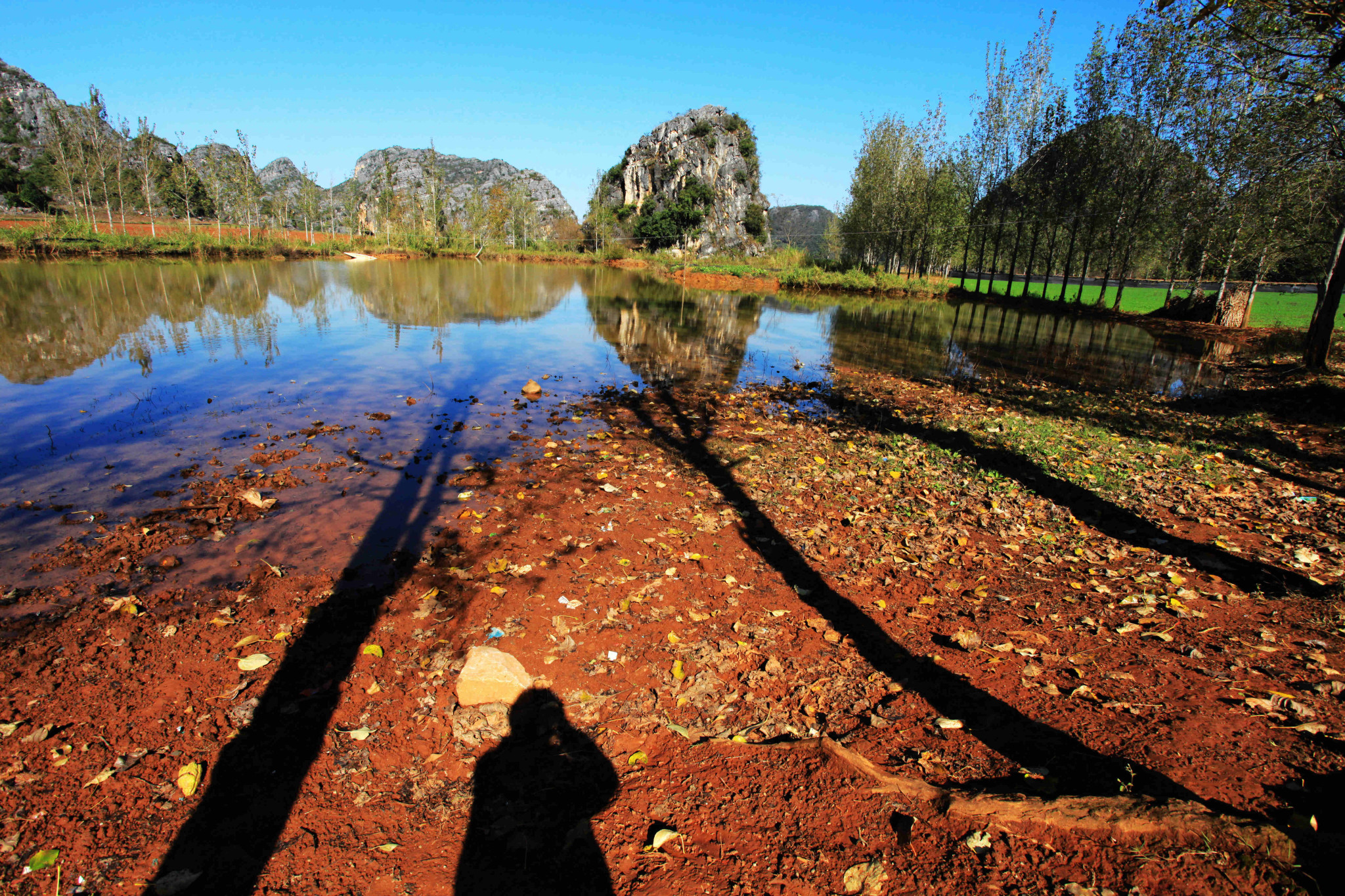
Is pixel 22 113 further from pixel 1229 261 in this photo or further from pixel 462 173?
pixel 1229 261

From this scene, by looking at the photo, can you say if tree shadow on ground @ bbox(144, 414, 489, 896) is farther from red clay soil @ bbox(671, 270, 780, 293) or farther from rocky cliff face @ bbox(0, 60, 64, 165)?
rocky cliff face @ bbox(0, 60, 64, 165)

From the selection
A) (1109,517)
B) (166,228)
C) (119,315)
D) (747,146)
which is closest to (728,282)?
(119,315)

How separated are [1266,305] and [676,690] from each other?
51.4 meters

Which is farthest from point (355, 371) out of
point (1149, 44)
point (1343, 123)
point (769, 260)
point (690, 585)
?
point (769, 260)

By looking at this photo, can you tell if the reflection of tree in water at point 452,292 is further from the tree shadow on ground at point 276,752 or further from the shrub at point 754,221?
the shrub at point 754,221

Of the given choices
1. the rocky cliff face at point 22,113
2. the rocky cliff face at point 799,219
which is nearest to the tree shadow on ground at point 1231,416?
the rocky cliff face at point 22,113

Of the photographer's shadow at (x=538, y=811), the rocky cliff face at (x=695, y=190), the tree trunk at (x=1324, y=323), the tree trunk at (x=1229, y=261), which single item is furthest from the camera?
the rocky cliff face at (x=695, y=190)

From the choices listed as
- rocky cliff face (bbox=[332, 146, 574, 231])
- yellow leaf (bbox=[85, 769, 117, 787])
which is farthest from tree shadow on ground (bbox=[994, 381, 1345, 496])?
rocky cliff face (bbox=[332, 146, 574, 231])

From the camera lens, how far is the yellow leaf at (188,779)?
8.76 ft

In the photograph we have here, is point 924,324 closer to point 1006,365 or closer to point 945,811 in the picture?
point 1006,365

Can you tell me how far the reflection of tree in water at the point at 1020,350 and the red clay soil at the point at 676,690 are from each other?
9.01 metres

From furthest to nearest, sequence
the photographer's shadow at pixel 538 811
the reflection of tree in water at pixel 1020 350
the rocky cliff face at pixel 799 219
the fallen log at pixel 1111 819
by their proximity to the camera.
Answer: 1. the rocky cliff face at pixel 799 219
2. the reflection of tree in water at pixel 1020 350
3. the photographer's shadow at pixel 538 811
4. the fallen log at pixel 1111 819

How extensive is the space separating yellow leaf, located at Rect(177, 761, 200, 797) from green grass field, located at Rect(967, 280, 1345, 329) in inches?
1352

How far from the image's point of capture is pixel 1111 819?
89.7 inches
